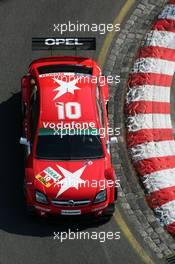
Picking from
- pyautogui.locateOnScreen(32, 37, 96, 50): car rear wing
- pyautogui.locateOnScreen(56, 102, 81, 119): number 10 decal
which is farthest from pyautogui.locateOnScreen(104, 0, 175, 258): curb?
pyautogui.locateOnScreen(56, 102, 81, 119): number 10 decal

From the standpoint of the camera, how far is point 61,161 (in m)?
14.5

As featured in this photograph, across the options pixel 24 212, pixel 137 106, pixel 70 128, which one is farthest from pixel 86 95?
pixel 24 212

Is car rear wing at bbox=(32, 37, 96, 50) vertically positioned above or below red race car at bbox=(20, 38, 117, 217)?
above

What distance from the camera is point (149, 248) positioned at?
1500 cm

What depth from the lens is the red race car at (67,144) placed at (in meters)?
14.2

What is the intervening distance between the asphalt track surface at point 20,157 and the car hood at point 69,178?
4.15ft

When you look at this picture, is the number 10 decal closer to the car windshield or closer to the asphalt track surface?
the car windshield

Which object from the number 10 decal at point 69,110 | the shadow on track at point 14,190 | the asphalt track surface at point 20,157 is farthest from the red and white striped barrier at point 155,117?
the number 10 decal at point 69,110

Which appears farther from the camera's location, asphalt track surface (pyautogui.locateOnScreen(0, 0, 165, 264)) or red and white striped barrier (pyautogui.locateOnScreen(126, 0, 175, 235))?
red and white striped barrier (pyautogui.locateOnScreen(126, 0, 175, 235))

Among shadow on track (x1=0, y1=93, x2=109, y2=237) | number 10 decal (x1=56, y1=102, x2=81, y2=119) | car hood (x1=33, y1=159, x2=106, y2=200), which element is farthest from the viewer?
shadow on track (x1=0, y1=93, x2=109, y2=237)

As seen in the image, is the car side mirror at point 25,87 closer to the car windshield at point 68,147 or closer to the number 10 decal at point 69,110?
the number 10 decal at point 69,110

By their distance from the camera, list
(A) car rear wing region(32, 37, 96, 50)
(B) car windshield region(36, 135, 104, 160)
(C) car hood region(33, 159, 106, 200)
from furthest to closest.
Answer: (A) car rear wing region(32, 37, 96, 50) → (B) car windshield region(36, 135, 104, 160) → (C) car hood region(33, 159, 106, 200)

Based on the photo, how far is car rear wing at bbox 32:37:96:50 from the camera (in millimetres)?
17422

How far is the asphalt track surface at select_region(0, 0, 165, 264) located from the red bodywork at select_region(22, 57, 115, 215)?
2.53 ft
